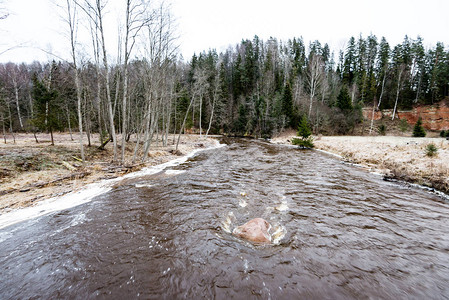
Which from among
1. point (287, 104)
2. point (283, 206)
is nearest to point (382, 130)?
point (287, 104)

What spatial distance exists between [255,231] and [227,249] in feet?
2.87

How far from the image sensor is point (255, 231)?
4.59 m

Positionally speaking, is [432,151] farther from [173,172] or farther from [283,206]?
[173,172]

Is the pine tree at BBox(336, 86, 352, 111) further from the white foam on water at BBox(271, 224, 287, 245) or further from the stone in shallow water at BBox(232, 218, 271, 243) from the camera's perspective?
the stone in shallow water at BBox(232, 218, 271, 243)

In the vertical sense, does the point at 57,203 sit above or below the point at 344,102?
below

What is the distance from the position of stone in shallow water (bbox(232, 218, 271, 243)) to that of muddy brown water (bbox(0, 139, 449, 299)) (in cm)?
23

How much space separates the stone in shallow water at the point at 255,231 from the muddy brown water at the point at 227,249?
0.75 feet

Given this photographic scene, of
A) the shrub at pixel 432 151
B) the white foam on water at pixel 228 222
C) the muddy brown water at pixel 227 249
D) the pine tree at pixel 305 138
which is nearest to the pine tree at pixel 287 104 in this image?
the pine tree at pixel 305 138

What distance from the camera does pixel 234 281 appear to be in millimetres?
3312

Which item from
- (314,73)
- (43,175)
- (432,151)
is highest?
(314,73)

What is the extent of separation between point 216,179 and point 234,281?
634 cm

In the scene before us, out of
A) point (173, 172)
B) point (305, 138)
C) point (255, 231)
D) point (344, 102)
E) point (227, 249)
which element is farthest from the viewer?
point (344, 102)

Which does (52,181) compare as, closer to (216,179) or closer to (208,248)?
(216,179)

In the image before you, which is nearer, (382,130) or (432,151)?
(432,151)
